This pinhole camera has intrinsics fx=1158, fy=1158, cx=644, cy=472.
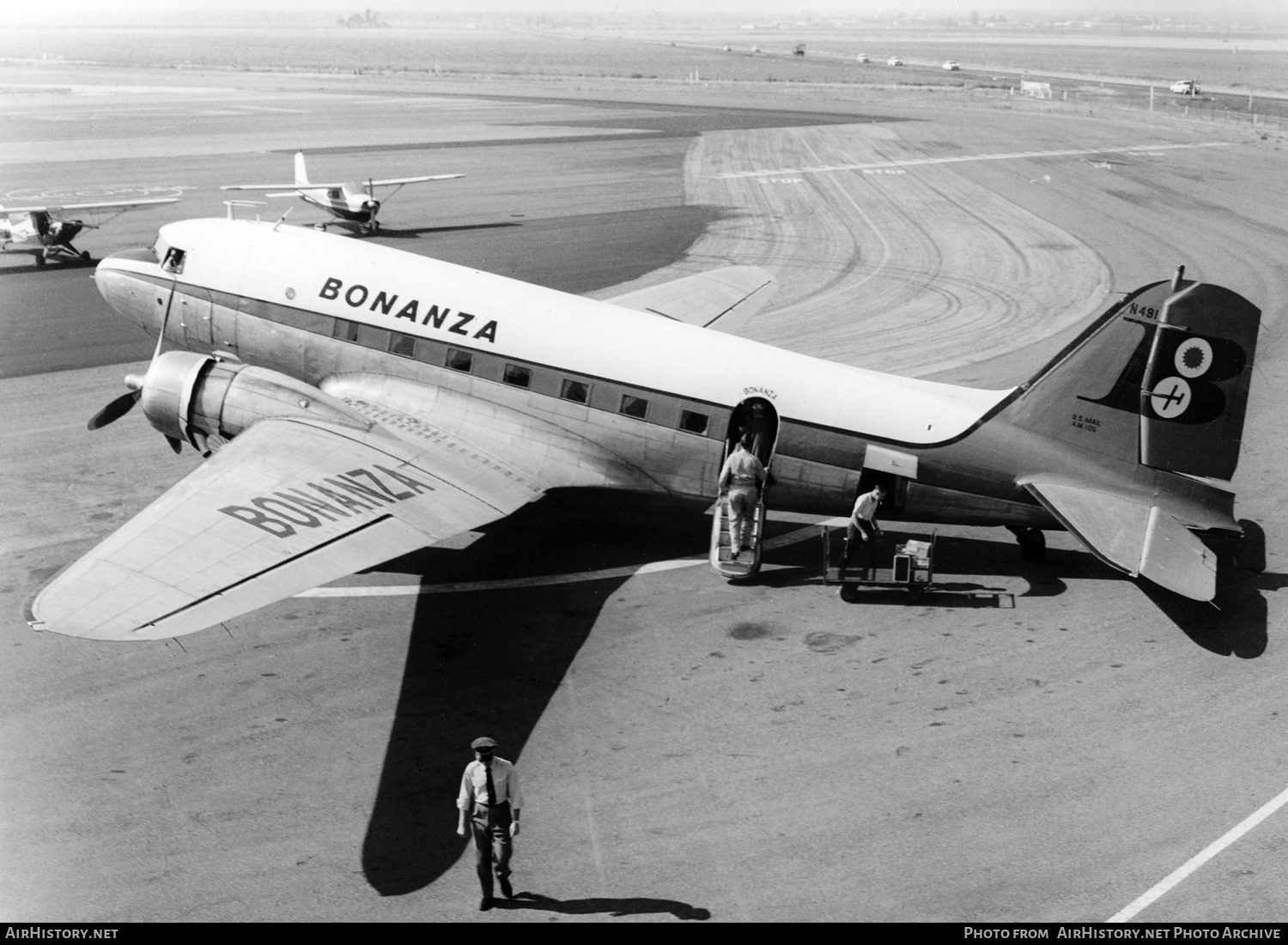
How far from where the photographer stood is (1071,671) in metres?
16.3

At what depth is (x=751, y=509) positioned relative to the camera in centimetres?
1845

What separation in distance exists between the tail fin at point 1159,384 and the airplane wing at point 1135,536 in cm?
86

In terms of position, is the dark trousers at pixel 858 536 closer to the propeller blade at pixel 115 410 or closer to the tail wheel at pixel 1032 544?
the tail wheel at pixel 1032 544

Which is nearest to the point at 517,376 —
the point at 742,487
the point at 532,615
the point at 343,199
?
the point at 532,615

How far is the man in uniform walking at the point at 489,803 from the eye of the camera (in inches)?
435

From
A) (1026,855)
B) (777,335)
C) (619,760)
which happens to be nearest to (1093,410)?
(1026,855)

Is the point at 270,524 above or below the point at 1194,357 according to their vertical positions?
below

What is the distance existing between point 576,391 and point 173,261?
9393 millimetres

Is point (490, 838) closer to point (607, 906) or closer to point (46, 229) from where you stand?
point (607, 906)

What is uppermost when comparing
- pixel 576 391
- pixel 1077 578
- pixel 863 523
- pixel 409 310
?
pixel 409 310

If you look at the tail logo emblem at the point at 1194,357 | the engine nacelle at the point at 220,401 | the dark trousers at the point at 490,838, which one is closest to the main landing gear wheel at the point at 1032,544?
the tail logo emblem at the point at 1194,357

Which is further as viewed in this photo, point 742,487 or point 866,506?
point 742,487

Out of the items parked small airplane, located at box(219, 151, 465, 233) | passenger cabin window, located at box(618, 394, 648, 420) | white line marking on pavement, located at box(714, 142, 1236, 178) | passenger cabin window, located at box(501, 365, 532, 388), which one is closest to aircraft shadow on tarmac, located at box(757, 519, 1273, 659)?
passenger cabin window, located at box(618, 394, 648, 420)

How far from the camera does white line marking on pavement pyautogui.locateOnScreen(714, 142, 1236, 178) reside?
66312mm
